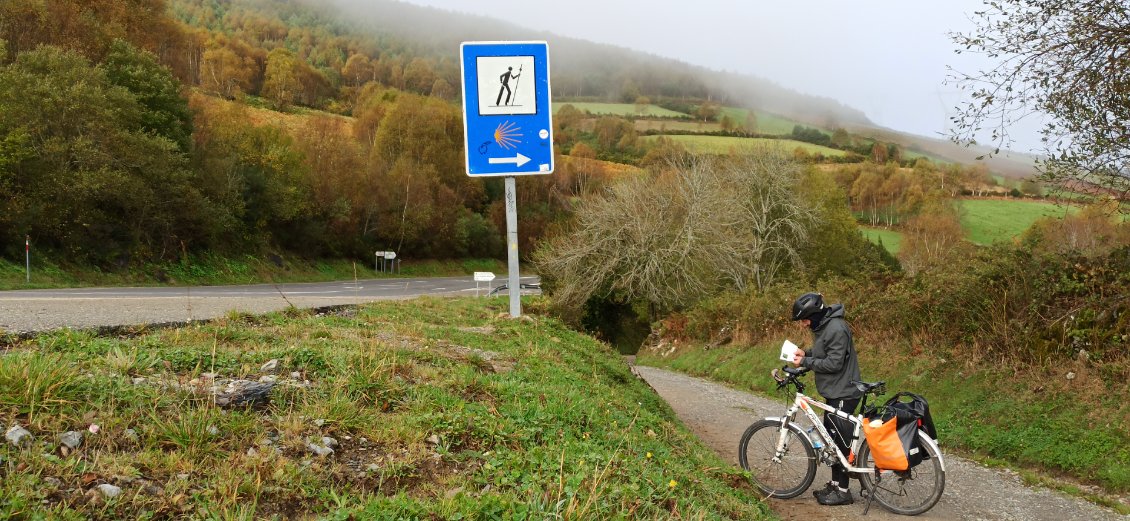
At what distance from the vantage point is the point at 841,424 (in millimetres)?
6480

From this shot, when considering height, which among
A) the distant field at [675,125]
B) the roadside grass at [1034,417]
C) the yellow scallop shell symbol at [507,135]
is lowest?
the roadside grass at [1034,417]

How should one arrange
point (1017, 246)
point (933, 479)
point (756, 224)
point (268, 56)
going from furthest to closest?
point (268, 56) < point (756, 224) < point (1017, 246) < point (933, 479)

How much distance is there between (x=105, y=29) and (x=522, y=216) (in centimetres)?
4341

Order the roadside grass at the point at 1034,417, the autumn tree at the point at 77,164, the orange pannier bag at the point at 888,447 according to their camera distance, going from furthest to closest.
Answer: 1. the autumn tree at the point at 77,164
2. the roadside grass at the point at 1034,417
3. the orange pannier bag at the point at 888,447

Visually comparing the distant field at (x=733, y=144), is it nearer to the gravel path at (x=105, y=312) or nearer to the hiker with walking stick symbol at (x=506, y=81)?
the hiker with walking stick symbol at (x=506, y=81)

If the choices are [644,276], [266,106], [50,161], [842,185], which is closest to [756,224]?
[644,276]

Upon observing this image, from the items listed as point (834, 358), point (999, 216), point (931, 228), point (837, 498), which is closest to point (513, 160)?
point (834, 358)

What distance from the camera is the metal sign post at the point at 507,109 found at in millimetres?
11008

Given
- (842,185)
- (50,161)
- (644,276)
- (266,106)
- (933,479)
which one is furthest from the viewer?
(266,106)

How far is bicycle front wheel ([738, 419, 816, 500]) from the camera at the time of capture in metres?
6.55

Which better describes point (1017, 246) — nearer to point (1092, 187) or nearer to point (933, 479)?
point (1092, 187)

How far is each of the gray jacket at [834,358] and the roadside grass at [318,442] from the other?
1243 millimetres

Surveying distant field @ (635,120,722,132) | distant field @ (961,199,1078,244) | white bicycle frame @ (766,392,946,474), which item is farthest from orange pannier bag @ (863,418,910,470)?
distant field @ (635,120,722,132)

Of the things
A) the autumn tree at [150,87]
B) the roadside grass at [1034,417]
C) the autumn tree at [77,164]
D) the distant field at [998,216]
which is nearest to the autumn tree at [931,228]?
the distant field at [998,216]
